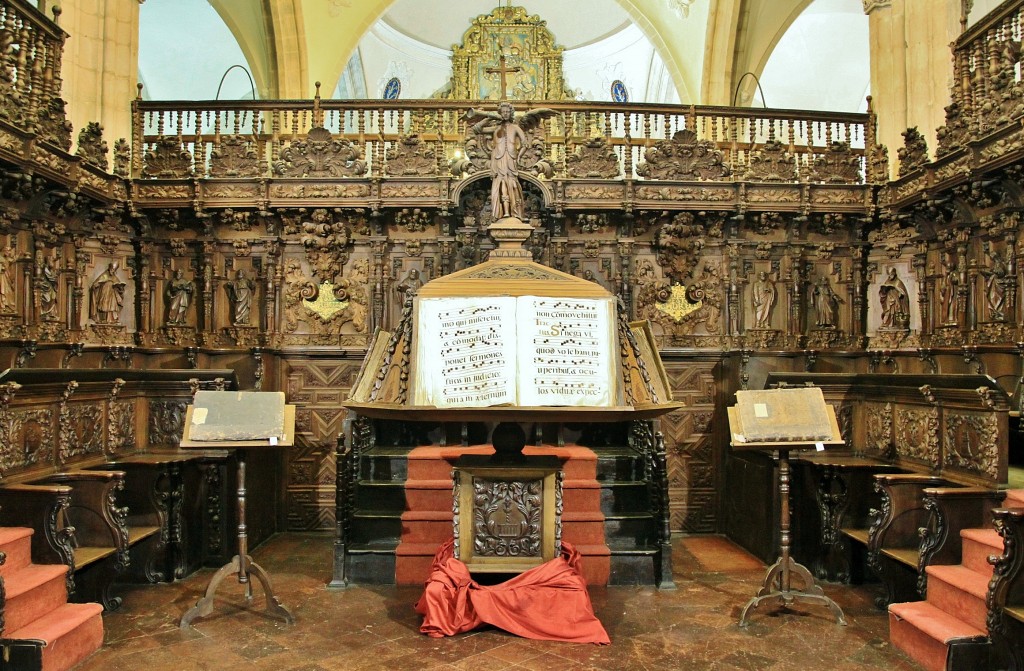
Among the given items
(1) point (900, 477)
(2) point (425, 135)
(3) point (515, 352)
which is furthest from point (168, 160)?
(1) point (900, 477)

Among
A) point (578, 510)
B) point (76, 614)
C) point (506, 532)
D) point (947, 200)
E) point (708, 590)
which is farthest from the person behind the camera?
point (947, 200)

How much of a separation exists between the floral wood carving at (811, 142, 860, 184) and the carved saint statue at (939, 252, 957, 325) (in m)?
1.51

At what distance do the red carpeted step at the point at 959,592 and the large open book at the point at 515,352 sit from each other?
240cm

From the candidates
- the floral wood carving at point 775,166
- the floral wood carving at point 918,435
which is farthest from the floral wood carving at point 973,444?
the floral wood carving at point 775,166

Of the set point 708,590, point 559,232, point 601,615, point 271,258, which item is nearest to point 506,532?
point 601,615

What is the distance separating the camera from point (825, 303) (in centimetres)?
821

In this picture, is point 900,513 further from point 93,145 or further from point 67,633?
point 93,145

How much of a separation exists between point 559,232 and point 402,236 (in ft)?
5.96

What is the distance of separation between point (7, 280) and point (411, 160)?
4.04 metres

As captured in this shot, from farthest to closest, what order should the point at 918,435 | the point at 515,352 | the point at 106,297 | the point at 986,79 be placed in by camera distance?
the point at 106,297 → the point at 986,79 → the point at 918,435 → the point at 515,352

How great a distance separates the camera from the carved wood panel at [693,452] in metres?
7.97

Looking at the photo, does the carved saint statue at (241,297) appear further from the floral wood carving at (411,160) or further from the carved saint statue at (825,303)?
the carved saint statue at (825,303)

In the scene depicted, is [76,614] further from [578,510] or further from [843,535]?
[843,535]

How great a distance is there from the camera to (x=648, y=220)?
26.6 feet
